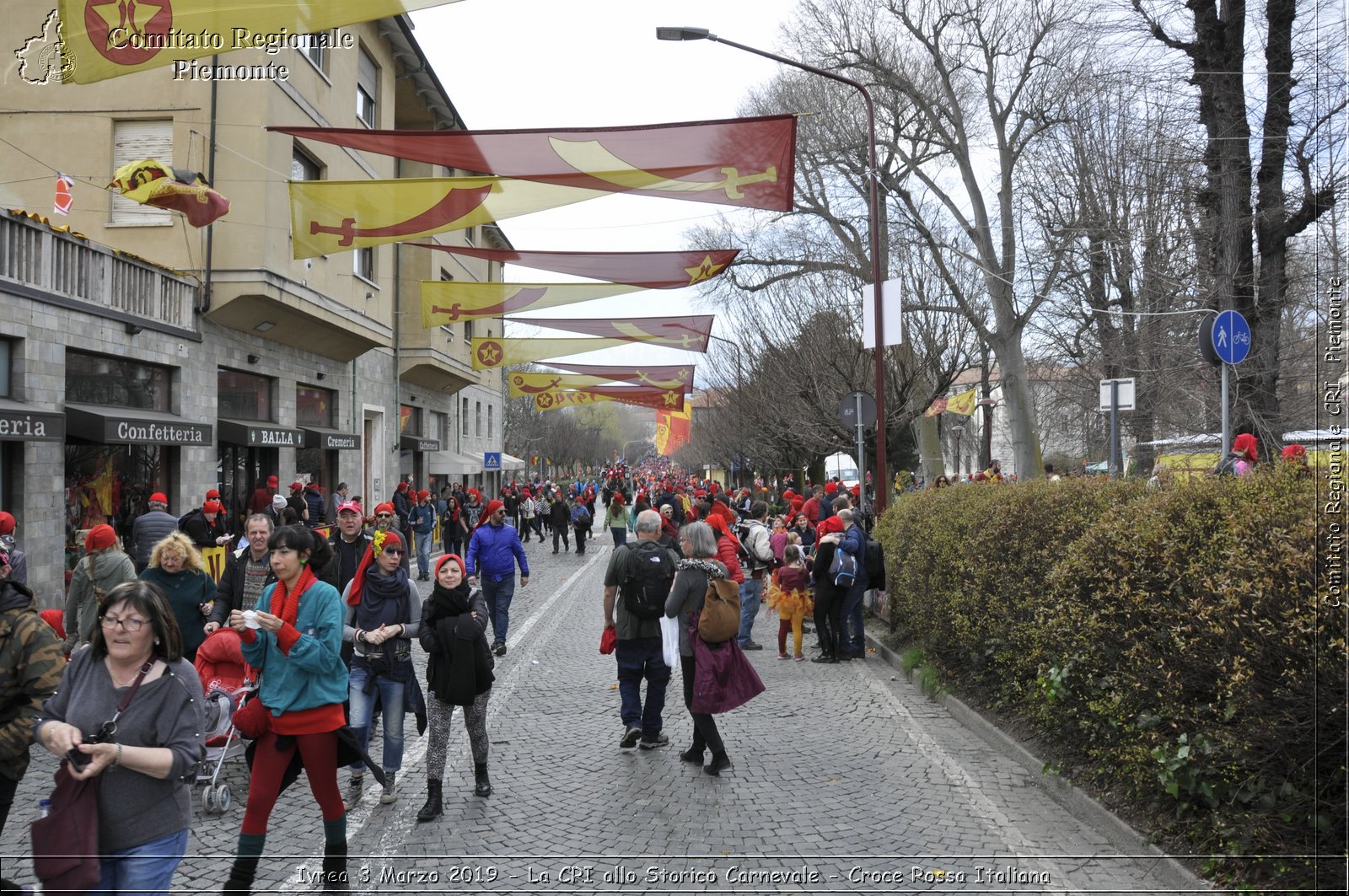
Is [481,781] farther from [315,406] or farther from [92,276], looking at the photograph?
[315,406]

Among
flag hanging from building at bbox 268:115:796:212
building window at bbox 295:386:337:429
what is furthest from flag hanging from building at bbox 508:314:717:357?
flag hanging from building at bbox 268:115:796:212

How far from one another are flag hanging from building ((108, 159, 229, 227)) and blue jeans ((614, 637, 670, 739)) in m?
10.1

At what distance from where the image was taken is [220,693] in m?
5.76

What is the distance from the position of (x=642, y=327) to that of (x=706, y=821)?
17.5 meters

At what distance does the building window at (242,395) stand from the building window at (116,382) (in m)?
1.42

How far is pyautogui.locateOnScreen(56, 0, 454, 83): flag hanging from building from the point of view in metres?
7.79

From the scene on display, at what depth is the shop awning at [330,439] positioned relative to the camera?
17.9 meters

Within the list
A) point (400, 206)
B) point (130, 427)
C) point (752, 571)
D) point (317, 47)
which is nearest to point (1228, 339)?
point (752, 571)

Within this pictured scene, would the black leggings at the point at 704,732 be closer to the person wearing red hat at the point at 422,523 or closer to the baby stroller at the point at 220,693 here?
the baby stroller at the point at 220,693

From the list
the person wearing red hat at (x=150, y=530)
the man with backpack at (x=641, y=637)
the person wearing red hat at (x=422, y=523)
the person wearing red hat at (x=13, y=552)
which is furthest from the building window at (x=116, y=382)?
the man with backpack at (x=641, y=637)

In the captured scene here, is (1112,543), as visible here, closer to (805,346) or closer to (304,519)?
(304,519)

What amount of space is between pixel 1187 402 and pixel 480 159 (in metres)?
12.9

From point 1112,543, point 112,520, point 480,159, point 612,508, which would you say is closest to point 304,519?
point 112,520

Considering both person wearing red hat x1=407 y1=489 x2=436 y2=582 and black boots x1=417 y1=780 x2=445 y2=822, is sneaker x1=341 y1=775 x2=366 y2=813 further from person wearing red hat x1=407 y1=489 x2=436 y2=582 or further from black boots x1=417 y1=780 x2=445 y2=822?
person wearing red hat x1=407 y1=489 x2=436 y2=582
